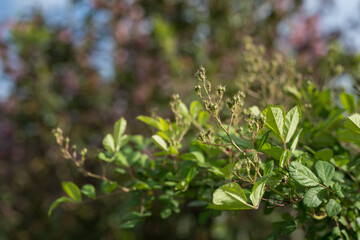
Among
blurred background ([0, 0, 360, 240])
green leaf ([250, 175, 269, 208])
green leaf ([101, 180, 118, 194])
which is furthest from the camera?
blurred background ([0, 0, 360, 240])

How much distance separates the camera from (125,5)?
351cm

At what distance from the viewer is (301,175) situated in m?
0.54

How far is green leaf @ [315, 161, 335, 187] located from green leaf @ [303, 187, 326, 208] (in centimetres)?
2

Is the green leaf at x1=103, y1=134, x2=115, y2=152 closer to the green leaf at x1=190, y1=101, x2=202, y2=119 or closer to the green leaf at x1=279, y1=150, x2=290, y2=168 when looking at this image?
the green leaf at x1=190, y1=101, x2=202, y2=119

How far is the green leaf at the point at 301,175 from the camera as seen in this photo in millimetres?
538

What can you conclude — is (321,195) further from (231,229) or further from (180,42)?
(180,42)

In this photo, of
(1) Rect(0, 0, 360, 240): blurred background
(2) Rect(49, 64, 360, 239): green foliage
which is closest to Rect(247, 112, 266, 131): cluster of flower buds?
(2) Rect(49, 64, 360, 239): green foliage

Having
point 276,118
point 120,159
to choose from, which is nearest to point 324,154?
point 276,118

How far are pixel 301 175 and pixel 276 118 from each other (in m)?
0.10

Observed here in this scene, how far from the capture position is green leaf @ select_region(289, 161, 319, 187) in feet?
1.76

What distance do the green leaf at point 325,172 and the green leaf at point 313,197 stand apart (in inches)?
0.7

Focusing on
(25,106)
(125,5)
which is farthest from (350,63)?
(25,106)

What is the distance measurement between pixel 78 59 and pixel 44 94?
552 mm

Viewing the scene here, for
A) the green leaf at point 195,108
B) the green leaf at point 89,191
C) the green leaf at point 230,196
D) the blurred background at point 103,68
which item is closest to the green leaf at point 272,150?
the green leaf at point 230,196
